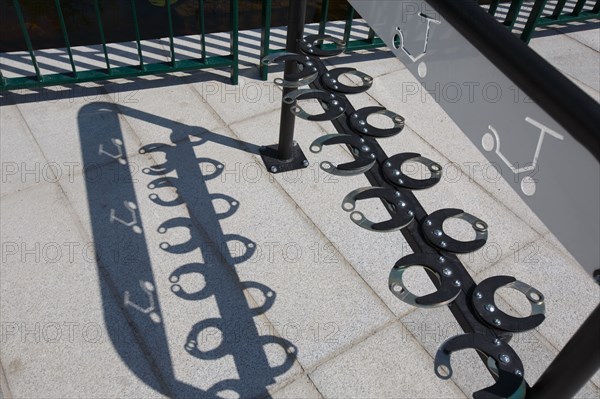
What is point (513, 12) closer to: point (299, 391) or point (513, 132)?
point (299, 391)

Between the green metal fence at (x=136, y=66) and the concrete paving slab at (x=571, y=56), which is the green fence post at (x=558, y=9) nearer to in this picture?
the concrete paving slab at (x=571, y=56)

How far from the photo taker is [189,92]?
451 cm

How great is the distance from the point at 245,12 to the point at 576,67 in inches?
147

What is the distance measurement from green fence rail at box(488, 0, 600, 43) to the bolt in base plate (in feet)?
8.63

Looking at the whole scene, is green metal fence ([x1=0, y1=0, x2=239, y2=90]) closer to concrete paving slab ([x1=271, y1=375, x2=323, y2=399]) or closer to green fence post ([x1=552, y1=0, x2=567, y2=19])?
concrete paving slab ([x1=271, y1=375, x2=323, y2=399])

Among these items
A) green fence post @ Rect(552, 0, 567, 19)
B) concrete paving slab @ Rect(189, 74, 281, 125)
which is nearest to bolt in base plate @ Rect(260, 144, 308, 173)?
concrete paving slab @ Rect(189, 74, 281, 125)

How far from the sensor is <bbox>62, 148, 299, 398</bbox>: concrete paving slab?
275cm

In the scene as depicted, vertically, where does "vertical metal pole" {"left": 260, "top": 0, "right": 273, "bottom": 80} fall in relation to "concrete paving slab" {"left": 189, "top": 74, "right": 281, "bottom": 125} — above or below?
above

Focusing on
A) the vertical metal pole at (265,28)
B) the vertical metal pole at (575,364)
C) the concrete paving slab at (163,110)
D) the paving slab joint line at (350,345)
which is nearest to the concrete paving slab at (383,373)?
the paving slab joint line at (350,345)

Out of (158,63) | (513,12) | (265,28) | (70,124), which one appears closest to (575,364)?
(265,28)

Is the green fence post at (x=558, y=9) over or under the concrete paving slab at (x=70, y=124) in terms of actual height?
over

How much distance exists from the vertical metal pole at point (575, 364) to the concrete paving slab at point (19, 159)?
3.32 meters

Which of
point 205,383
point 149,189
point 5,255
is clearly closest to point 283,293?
point 205,383

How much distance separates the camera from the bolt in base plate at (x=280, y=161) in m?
3.87
